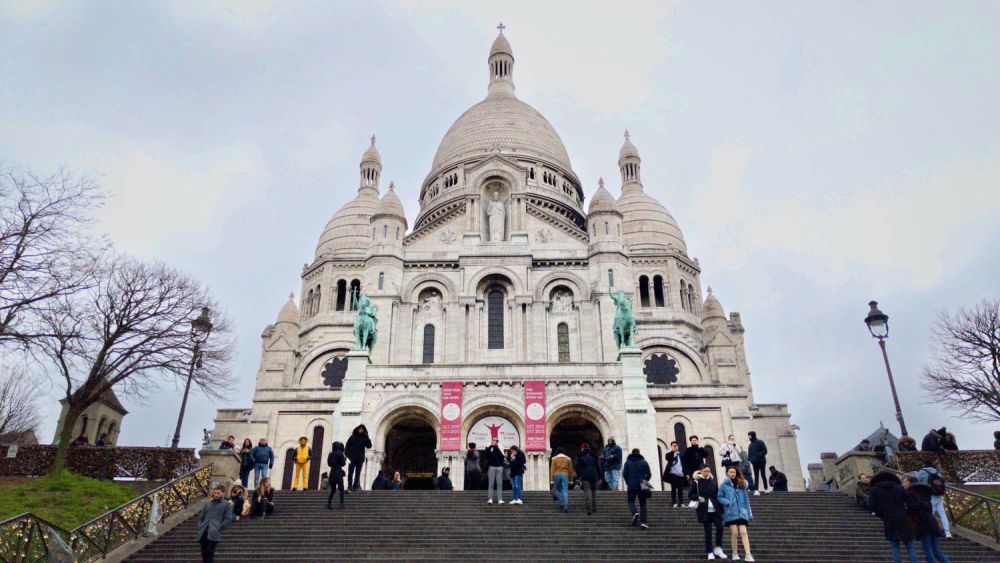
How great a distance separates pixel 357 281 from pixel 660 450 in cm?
2100

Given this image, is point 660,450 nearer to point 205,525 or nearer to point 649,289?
point 649,289

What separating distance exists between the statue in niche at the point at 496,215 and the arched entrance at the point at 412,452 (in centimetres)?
1040

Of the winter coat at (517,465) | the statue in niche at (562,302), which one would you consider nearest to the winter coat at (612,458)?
the winter coat at (517,465)

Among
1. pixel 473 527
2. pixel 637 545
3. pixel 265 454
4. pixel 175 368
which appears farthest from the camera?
pixel 175 368

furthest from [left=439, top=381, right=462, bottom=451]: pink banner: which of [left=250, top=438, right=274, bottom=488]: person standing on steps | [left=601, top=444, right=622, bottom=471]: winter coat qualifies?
[left=601, top=444, right=622, bottom=471]: winter coat

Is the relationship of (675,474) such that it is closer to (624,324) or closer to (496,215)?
(624,324)

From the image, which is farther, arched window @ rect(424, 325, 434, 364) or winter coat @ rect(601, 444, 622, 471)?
arched window @ rect(424, 325, 434, 364)

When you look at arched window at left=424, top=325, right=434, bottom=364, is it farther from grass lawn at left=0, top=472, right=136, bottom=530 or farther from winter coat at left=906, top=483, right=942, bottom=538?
winter coat at left=906, top=483, right=942, bottom=538

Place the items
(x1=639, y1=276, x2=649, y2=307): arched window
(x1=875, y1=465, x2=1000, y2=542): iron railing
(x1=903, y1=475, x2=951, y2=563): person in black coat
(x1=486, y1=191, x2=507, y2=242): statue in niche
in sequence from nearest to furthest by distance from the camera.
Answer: (x1=903, y1=475, x2=951, y2=563): person in black coat → (x1=875, y1=465, x2=1000, y2=542): iron railing → (x1=486, y1=191, x2=507, y2=242): statue in niche → (x1=639, y1=276, x2=649, y2=307): arched window

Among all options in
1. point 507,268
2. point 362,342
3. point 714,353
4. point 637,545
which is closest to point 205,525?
point 637,545

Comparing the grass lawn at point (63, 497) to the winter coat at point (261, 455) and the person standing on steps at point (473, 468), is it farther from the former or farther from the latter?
the person standing on steps at point (473, 468)

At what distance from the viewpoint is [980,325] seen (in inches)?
1096

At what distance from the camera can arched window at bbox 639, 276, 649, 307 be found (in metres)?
46.1

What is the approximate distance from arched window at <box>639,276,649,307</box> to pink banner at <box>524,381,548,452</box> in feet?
54.8
